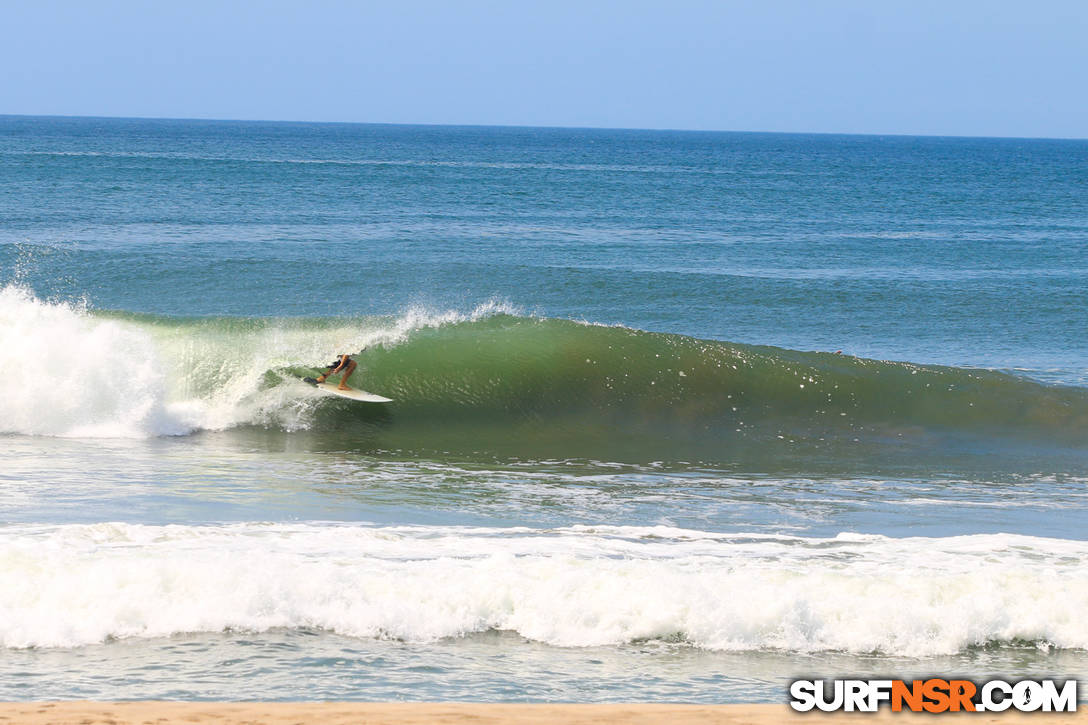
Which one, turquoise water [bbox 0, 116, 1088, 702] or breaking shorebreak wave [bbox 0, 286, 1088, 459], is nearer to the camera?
turquoise water [bbox 0, 116, 1088, 702]

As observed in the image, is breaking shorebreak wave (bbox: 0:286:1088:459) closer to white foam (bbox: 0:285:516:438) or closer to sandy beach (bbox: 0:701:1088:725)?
white foam (bbox: 0:285:516:438)

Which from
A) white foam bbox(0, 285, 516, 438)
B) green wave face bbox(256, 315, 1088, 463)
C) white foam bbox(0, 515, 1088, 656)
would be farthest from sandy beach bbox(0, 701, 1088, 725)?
white foam bbox(0, 285, 516, 438)

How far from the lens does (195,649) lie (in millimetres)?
6074

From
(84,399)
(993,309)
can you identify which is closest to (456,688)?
(84,399)

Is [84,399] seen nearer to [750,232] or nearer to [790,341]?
[790,341]

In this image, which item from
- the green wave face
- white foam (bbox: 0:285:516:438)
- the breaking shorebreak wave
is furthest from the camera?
the green wave face

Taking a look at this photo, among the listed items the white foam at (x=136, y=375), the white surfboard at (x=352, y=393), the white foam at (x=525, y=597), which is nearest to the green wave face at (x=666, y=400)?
the white surfboard at (x=352, y=393)

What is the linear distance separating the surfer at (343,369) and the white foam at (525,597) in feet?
18.5

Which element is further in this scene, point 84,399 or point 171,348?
point 171,348

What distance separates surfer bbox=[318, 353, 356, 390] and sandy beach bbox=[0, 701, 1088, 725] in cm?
810

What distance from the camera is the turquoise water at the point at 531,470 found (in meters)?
6.27

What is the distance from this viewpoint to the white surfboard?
1315cm

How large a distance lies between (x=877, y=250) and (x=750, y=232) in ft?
14.9

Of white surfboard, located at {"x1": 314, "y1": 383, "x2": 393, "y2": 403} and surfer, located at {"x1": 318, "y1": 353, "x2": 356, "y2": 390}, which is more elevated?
surfer, located at {"x1": 318, "y1": 353, "x2": 356, "y2": 390}
